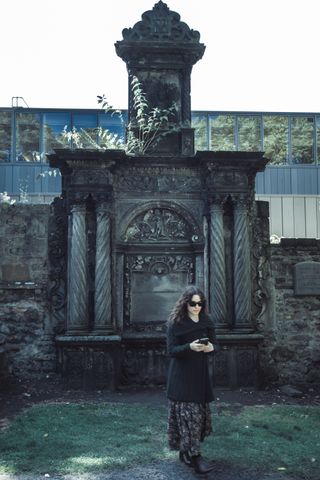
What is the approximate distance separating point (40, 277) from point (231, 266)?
3.14 m

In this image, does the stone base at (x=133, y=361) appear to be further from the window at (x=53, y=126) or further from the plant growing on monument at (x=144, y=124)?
the window at (x=53, y=126)

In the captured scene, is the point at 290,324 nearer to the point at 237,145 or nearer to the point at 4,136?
the point at 237,145

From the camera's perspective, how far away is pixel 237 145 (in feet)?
58.1

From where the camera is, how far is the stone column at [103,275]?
841 centimetres

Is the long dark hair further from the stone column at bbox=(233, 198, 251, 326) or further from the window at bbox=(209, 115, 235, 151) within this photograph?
the window at bbox=(209, 115, 235, 151)

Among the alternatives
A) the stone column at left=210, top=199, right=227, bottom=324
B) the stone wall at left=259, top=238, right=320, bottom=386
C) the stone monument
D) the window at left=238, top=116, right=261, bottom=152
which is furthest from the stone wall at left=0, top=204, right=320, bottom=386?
the window at left=238, top=116, right=261, bottom=152

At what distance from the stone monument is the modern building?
26.0ft

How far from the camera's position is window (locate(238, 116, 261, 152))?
1764cm

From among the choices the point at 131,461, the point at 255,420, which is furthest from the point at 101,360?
the point at 131,461

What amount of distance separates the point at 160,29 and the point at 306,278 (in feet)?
16.4

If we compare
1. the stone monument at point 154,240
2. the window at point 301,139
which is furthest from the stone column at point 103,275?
the window at point 301,139

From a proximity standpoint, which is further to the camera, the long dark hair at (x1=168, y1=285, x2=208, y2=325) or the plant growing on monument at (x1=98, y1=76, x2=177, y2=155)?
the plant growing on monument at (x1=98, y1=76, x2=177, y2=155)

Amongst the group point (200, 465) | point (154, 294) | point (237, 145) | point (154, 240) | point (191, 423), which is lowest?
point (200, 465)

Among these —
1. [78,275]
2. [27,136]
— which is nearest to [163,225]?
[78,275]
